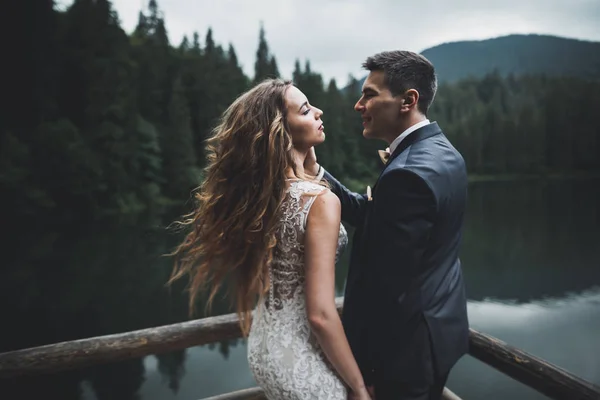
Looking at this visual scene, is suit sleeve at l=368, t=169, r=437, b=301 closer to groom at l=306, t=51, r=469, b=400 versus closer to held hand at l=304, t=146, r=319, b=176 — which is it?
groom at l=306, t=51, r=469, b=400

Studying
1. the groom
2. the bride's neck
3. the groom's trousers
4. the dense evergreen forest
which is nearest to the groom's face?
the groom

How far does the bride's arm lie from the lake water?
11.3 feet

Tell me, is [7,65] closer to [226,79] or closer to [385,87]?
[226,79]

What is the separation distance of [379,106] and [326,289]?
720 mm

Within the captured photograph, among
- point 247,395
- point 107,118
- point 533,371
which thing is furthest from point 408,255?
point 107,118

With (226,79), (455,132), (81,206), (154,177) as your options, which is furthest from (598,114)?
(81,206)

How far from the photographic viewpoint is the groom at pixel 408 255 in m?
1.51

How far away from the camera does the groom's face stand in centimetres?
177

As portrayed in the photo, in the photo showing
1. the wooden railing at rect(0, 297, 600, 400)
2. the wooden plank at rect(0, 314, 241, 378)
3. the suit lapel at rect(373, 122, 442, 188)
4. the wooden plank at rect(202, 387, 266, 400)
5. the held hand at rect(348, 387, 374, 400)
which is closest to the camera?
the held hand at rect(348, 387, 374, 400)

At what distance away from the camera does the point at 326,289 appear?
156 cm

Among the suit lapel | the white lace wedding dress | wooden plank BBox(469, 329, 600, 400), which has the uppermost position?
the suit lapel

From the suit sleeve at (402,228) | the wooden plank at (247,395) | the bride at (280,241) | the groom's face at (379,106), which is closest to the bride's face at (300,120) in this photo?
the bride at (280,241)

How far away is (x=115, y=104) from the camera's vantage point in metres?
29.7

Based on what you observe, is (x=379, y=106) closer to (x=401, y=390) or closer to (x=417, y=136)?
(x=417, y=136)
